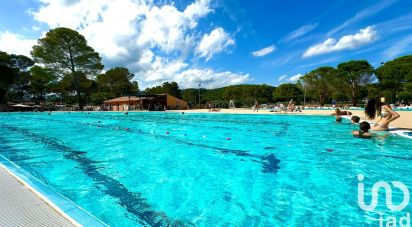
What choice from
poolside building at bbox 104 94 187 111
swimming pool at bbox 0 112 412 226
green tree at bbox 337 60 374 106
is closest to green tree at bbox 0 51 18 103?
poolside building at bbox 104 94 187 111

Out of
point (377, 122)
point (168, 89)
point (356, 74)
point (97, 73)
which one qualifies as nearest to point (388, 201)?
point (377, 122)

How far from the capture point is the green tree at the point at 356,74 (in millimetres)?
41750

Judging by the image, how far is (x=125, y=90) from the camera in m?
62.7

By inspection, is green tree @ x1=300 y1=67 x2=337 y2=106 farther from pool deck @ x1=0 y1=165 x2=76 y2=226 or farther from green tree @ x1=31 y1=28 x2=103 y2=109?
pool deck @ x1=0 y1=165 x2=76 y2=226

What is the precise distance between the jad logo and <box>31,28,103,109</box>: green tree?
150 ft

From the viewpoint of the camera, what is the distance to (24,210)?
246cm

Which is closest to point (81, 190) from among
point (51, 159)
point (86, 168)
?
point (86, 168)

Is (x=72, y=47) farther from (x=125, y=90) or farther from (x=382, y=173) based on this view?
(x=382, y=173)

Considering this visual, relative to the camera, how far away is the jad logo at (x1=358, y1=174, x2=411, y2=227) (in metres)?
2.85

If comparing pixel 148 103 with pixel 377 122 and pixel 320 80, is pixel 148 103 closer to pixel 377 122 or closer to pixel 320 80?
pixel 320 80

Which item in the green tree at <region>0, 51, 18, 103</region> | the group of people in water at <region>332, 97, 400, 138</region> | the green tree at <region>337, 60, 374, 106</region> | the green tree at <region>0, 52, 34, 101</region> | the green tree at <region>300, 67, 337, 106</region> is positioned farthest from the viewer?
the green tree at <region>300, 67, 337, 106</region>

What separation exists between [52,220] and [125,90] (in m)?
63.7

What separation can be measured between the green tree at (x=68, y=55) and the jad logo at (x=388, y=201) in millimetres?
45661

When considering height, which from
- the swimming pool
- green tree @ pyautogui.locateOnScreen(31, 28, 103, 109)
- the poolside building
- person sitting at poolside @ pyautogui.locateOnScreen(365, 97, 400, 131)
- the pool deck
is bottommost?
the swimming pool
